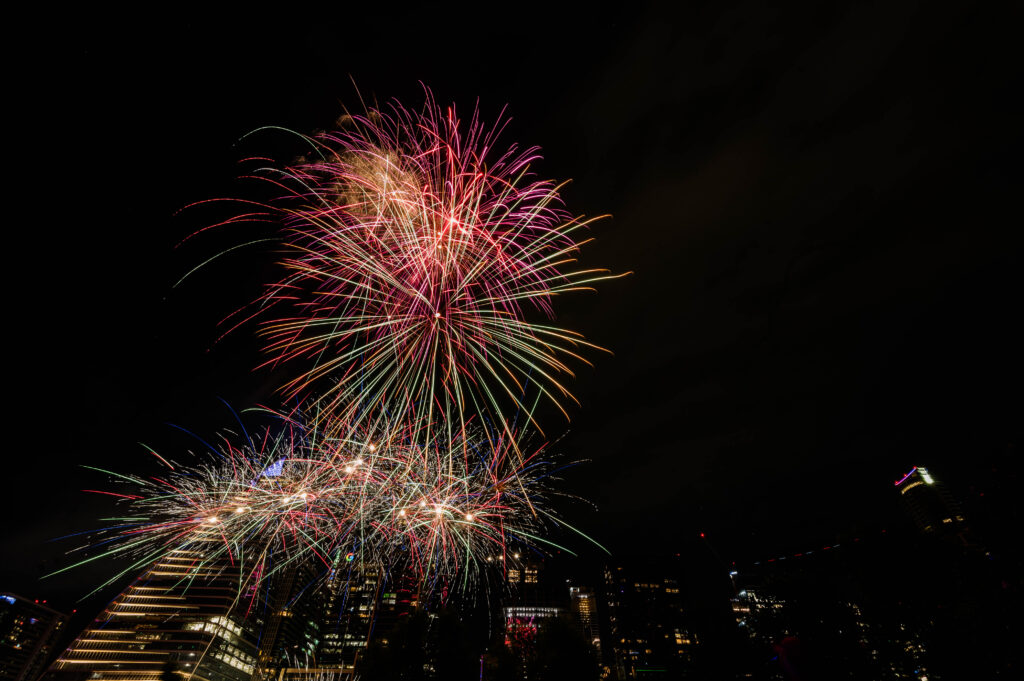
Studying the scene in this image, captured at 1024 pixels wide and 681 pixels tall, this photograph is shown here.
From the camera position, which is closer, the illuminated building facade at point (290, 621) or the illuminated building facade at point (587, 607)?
the illuminated building facade at point (587, 607)

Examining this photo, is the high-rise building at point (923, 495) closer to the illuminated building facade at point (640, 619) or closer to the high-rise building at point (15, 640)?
the illuminated building facade at point (640, 619)

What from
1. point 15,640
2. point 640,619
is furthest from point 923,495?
point 15,640

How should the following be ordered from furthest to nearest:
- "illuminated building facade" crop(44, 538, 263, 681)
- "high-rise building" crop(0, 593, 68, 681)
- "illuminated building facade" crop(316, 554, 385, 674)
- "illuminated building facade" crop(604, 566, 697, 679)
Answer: "high-rise building" crop(0, 593, 68, 681)
"illuminated building facade" crop(316, 554, 385, 674)
"illuminated building facade" crop(44, 538, 263, 681)
"illuminated building facade" crop(604, 566, 697, 679)

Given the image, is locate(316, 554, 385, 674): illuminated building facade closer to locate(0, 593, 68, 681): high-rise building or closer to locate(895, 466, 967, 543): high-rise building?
locate(0, 593, 68, 681): high-rise building

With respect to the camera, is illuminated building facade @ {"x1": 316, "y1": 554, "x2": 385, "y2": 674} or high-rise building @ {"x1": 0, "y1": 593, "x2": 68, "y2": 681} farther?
high-rise building @ {"x1": 0, "y1": 593, "x2": 68, "y2": 681}

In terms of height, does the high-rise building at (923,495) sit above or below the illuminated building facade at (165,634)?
above

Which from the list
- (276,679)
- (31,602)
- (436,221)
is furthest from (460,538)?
(31,602)

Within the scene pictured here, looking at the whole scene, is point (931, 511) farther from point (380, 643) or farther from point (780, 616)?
point (380, 643)

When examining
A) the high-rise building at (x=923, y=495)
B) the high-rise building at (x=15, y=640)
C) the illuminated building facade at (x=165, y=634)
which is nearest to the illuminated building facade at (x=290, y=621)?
the illuminated building facade at (x=165, y=634)

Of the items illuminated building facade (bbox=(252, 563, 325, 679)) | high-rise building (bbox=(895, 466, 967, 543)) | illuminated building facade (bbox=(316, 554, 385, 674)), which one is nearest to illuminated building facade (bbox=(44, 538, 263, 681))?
illuminated building facade (bbox=(252, 563, 325, 679))
